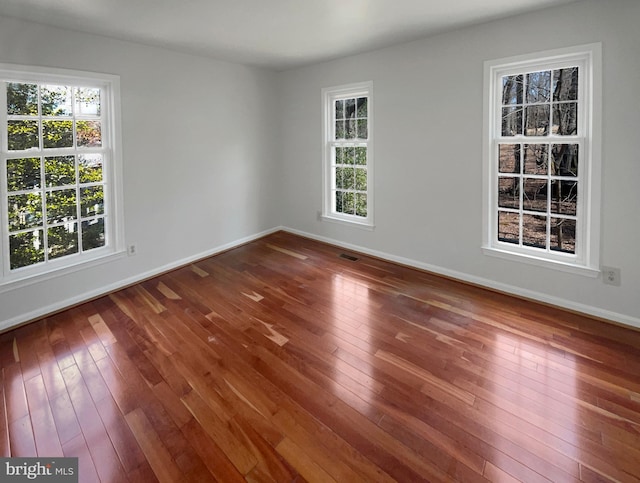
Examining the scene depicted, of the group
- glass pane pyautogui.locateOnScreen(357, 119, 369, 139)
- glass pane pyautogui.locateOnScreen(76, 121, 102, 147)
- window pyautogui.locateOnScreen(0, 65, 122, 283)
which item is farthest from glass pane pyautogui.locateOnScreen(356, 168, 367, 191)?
glass pane pyautogui.locateOnScreen(76, 121, 102, 147)

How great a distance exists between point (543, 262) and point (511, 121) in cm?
138

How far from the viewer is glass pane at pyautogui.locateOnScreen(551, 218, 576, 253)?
3174 mm

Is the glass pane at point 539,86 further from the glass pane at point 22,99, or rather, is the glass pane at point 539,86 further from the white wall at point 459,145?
the glass pane at point 22,99

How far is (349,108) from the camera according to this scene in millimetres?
4844

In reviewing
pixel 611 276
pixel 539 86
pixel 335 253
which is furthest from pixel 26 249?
pixel 611 276

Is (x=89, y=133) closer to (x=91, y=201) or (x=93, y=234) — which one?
(x=91, y=201)

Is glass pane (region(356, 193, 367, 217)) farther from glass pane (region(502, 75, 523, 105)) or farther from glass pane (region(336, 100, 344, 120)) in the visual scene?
glass pane (region(502, 75, 523, 105))

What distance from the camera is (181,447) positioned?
180 cm

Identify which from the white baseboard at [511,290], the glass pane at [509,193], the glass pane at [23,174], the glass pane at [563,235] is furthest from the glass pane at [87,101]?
the glass pane at [563,235]

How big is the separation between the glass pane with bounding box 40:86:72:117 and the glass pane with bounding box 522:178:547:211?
4431 millimetres

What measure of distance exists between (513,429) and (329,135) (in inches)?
166

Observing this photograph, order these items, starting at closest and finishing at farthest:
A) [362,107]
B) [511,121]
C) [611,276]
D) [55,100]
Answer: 1. [611,276]
2. [55,100]
3. [511,121]
4. [362,107]

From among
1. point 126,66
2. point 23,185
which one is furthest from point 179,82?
point 23,185

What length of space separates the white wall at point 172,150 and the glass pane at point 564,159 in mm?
3853
